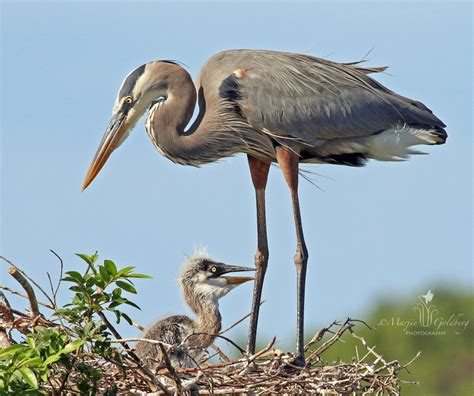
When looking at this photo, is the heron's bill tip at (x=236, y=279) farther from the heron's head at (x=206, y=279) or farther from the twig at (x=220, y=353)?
the twig at (x=220, y=353)

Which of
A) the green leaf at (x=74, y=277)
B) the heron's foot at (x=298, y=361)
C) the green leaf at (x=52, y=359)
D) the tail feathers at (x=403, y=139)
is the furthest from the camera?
the tail feathers at (x=403, y=139)

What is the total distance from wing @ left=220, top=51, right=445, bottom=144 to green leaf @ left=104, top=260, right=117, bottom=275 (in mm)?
2583

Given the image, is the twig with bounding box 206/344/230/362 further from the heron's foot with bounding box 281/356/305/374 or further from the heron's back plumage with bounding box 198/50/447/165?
the heron's back plumage with bounding box 198/50/447/165

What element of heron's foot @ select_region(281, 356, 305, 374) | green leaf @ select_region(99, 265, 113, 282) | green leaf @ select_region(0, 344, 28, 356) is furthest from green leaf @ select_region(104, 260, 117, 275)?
heron's foot @ select_region(281, 356, 305, 374)

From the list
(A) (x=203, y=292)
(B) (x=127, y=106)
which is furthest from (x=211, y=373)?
(B) (x=127, y=106)

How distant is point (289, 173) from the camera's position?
7973 millimetres

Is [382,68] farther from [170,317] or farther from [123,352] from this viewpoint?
[123,352]

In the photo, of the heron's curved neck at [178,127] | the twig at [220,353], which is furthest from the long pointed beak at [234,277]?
the heron's curved neck at [178,127]

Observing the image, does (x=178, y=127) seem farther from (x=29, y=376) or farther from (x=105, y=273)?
(x=29, y=376)

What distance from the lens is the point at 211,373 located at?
6.40 m

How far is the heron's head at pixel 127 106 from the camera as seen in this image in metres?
8.05

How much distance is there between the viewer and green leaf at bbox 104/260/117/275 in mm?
5613

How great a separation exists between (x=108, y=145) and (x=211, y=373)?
2.20 m

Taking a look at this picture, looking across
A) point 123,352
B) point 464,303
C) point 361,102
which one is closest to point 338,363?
point 123,352
